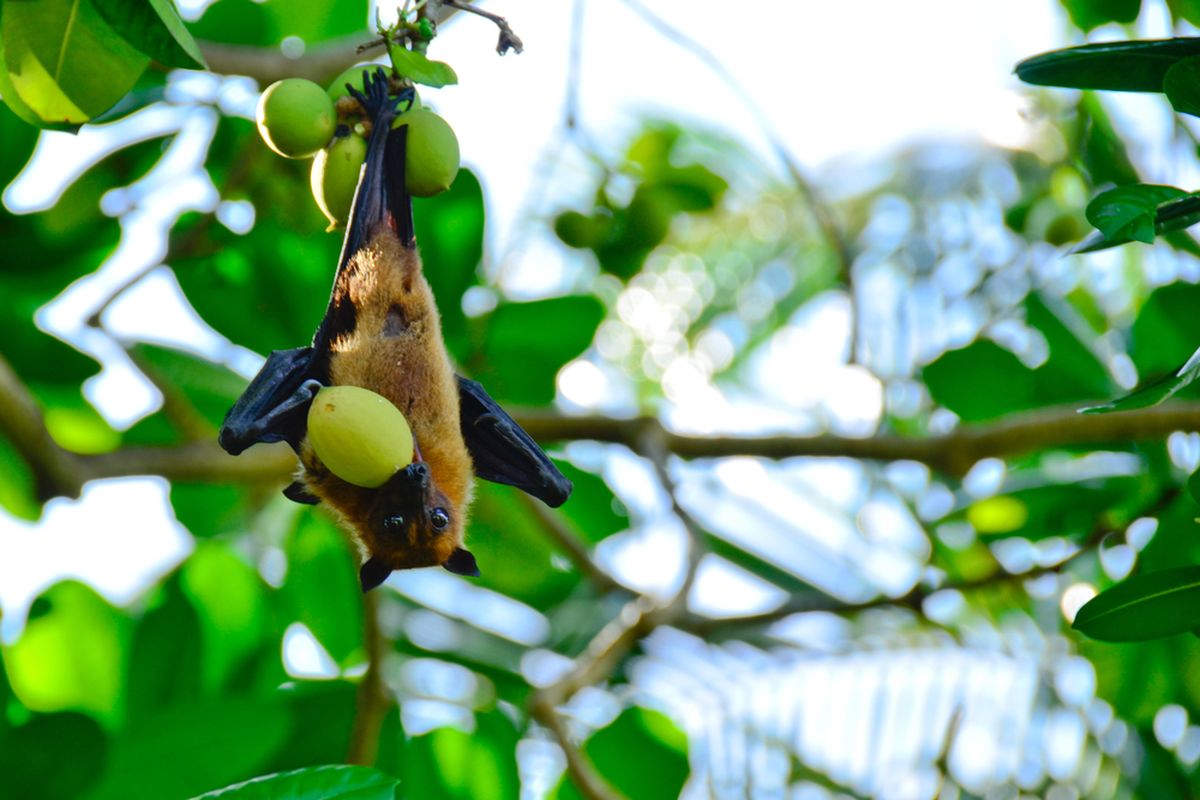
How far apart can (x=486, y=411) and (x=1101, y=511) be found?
2115 millimetres

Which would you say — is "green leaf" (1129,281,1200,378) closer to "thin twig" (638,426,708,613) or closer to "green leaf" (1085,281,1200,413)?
"green leaf" (1085,281,1200,413)

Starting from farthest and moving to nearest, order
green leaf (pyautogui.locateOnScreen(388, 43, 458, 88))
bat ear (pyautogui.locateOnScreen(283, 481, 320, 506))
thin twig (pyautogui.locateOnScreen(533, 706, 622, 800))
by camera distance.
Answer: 1. thin twig (pyautogui.locateOnScreen(533, 706, 622, 800))
2. bat ear (pyautogui.locateOnScreen(283, 481, 320, 506))
3. green leaf (pyautogui.locateOnScreen(388, 43, 458, 88))

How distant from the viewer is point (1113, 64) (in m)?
1.98

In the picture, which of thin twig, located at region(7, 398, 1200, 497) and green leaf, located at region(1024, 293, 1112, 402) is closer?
thin twig, located at region(7, 398, 1200, 497)

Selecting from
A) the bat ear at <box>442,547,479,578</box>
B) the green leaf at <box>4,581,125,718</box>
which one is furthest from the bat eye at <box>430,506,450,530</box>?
the green leaf at <box>4,581,125,718</box>

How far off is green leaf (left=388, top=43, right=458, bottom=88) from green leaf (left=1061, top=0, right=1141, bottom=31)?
7.13 feet

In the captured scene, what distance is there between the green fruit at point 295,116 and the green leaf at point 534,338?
1792 millimetres

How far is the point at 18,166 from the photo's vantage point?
343cm

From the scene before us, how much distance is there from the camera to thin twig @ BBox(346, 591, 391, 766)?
3.18 meters

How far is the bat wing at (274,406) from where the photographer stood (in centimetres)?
236

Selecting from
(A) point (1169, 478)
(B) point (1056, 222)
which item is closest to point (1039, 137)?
(B) point (1056, 222)

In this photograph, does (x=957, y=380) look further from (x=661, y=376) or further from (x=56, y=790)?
(x=56, y=790)

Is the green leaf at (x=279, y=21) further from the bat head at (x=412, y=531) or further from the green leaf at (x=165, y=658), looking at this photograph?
the bat head at (x=412, y=531)

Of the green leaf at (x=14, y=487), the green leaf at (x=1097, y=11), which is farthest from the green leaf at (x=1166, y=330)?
the green leaf at (x=14, y=487)
